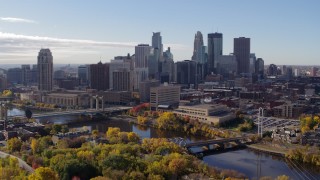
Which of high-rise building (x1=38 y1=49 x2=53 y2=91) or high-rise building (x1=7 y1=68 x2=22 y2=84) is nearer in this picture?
high-rise building (x1=38 y1=49 x2=53 y2=91)

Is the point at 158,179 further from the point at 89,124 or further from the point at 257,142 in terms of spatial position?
the point at 89,124

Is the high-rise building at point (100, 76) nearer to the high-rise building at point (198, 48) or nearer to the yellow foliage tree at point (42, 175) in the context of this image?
the high-rise building at point (198, 48)

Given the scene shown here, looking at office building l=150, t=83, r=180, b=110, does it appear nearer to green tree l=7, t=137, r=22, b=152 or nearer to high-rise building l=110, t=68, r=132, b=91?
high-rise building l=110, t=68, r=132, b=91

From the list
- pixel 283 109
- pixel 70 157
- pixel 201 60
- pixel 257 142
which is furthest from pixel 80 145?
pixel 201 60

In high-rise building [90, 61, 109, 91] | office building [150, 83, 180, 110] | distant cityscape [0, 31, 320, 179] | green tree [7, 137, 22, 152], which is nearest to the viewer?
green tree [7, 137, 22, 152]

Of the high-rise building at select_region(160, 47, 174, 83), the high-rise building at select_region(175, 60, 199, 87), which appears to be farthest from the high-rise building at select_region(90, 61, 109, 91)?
the high-rise building at select_region(160, 47, 174, 83)

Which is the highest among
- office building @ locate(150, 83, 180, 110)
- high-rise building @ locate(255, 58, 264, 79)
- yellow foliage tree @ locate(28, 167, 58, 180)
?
high-rise building @ locate(255, 58, 264, 79)

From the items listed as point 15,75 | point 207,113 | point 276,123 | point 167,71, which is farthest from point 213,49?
point 276,123
